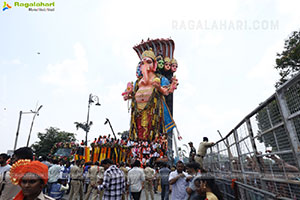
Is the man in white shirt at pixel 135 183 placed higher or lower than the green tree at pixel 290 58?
lower

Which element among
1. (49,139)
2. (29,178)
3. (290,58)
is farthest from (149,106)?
(49,139)

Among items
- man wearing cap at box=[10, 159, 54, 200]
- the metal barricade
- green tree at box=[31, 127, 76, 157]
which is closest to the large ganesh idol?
the metal barricade

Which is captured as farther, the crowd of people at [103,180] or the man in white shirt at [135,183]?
the man in white shirt at [135,183]

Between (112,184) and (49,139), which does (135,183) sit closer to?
(112,184)

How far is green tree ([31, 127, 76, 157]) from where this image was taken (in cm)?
3772

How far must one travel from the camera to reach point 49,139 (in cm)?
3881

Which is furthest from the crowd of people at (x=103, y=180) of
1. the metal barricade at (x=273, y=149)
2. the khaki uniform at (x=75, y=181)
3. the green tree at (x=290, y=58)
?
the green tree at (x=290, y=58)

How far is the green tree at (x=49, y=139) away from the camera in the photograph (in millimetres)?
37719

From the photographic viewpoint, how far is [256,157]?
9.56 ft

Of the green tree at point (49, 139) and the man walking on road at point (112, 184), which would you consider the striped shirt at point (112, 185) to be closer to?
the man walking on road at point (112, 184)

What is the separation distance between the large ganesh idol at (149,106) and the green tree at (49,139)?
25284 millimetres

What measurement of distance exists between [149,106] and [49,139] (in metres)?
28.5

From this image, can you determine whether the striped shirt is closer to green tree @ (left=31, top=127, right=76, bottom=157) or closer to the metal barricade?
the metal barricade

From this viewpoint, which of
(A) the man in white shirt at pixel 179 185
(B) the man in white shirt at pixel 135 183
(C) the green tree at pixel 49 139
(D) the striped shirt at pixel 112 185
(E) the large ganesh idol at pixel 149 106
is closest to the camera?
(A) the man in white shirt at pixel 179 185
